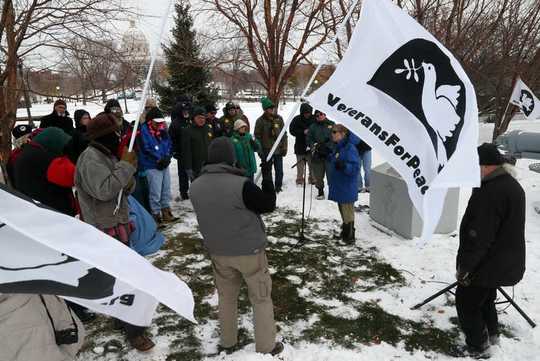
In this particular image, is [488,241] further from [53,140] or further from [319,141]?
[319,141]

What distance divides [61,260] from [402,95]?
2.51 m

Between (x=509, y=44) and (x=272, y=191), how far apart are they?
336 inches

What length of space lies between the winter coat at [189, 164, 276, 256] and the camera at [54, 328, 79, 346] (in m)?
1.23

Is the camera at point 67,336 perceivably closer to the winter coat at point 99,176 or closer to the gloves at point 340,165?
the winter coat at point 99,176

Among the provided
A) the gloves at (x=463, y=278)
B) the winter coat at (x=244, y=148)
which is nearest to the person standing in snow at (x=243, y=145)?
the winter coat at (x=244, y=148)

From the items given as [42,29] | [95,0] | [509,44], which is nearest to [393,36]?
[95,0]

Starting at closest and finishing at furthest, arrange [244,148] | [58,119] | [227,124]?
[58,119]
[244,148]
[227,124]

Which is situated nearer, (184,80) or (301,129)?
(301,129)

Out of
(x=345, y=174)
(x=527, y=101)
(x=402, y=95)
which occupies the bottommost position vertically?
(x=345, y=174)

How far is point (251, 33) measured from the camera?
9172mm

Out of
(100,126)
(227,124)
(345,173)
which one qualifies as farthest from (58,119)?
(345,173)

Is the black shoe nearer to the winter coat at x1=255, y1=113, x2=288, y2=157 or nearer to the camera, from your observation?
the camera

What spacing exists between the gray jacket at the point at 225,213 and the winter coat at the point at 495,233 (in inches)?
67.8

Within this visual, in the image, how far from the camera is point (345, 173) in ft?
17.4
